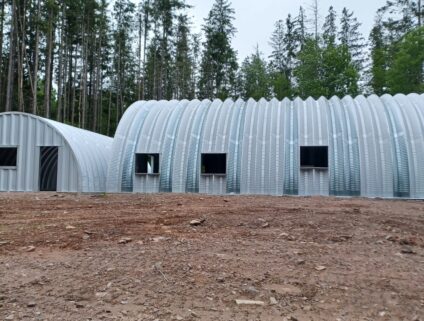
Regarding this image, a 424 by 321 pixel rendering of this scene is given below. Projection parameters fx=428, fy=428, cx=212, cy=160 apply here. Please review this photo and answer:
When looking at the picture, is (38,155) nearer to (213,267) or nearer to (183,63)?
(213,267)

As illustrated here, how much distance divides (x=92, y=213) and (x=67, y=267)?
14.0ft

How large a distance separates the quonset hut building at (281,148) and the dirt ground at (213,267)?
5674 mm

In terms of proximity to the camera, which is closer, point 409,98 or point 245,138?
point 245,138

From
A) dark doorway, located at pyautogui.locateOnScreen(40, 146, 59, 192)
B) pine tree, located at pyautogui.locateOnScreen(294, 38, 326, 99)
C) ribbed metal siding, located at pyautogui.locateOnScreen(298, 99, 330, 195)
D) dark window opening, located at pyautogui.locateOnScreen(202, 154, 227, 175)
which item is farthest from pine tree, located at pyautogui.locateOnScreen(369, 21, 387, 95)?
dark doorway, located at pyautogui.locateOnScreen(40, 146, 59, 192)

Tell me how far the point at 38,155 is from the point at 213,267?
1315cm

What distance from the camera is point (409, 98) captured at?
16984mm

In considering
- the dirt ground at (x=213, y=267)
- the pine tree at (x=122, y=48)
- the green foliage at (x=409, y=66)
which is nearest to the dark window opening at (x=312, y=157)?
the dirt ground at (x=213, y=267)

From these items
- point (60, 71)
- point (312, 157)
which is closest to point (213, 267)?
point (312, 157)

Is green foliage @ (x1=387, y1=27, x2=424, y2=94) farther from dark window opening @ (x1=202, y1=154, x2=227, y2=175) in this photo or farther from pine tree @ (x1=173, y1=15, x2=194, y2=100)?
pine tree @ (x1=173, y1=15, x2=194, y2=100)

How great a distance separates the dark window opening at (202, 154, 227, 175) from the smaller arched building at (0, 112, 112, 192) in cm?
432

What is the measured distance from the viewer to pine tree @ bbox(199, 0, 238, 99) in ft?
162

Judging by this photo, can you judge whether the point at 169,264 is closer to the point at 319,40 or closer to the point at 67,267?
the point at 67,267

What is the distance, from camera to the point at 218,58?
49.6 meters

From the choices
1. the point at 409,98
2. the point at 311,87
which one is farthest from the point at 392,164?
the point at 311,87
